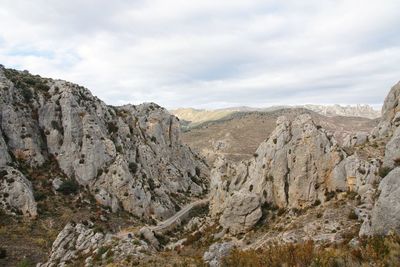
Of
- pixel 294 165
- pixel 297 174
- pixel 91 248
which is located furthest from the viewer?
pixel 294 165

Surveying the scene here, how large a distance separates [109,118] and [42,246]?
37.9m

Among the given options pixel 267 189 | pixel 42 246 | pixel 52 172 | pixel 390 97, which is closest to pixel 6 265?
pixel 42 246

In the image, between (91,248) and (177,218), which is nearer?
(91,248)

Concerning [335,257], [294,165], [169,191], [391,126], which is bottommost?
[169,191]

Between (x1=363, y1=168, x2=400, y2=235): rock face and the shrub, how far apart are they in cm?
5221

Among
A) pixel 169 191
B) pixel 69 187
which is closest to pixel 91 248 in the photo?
pixel 69 187

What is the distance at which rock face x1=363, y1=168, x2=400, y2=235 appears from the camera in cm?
2167

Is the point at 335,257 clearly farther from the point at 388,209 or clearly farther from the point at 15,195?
the point at 15,195

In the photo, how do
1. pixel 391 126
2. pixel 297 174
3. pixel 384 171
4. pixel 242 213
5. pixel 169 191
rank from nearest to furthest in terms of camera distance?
pixel 384 171, pixel 242 213, pixel 297 174, pixel 391 126, pixel 169 191

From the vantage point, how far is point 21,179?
2276 inches

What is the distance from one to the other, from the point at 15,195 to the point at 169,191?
1261 inches

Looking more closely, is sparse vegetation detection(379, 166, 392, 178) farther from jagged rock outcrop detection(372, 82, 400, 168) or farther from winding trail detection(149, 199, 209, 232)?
winding trail detection(149, 199, 209, 232)

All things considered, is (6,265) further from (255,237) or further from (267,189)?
(267,189)

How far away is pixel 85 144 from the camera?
7019cm
